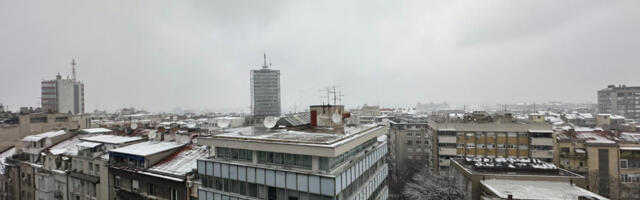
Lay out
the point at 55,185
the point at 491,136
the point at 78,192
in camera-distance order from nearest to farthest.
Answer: the point at 78,192, the point at 55,185, the point at 491,136

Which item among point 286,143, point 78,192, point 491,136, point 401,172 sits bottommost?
point 401,172

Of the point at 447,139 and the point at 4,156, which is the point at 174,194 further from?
the point at 447,139

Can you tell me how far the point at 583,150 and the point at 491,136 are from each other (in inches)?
533

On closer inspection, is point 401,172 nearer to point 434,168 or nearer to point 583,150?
point 434,168

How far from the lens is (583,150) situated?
158 feet

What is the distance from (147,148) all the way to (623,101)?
664ft

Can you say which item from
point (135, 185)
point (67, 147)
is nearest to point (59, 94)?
point (67, 147)

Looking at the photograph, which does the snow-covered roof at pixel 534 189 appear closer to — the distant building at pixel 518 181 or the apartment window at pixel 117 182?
the distant building at pixel 518 181

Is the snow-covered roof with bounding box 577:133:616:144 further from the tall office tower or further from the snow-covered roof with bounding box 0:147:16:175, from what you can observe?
the tall office tower

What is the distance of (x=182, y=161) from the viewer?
2914 centimetres

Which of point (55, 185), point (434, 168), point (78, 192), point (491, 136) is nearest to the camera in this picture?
point (78, 192)

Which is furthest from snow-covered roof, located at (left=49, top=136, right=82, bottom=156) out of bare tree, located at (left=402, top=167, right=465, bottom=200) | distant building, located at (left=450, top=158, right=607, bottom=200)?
distant building, located at (left=450, top=158, right=607, bottom=200)

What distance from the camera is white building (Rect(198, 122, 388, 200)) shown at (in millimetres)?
19109

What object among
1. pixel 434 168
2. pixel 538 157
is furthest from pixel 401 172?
pixel 538 157
